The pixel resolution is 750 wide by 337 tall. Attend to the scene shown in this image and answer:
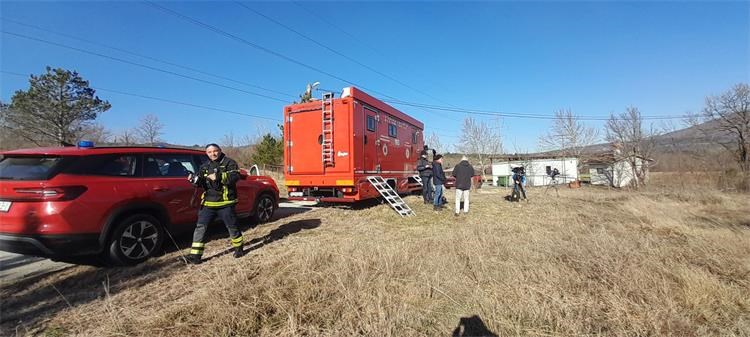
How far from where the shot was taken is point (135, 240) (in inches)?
181

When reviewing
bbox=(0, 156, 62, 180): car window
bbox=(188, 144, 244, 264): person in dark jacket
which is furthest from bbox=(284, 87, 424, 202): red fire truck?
bbox=(0, 156, 62, 180): car window

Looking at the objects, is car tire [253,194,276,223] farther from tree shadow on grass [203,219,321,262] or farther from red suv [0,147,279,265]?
red suv [0,147,279,265]

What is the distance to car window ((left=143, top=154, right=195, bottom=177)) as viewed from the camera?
5.06 metres

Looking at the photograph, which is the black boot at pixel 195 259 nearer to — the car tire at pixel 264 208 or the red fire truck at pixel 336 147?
the car tire at pixel 264 208

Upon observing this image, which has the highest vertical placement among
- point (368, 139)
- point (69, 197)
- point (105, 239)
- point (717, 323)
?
point (368, 139)

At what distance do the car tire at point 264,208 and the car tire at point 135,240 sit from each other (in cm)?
243

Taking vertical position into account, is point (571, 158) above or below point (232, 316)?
above

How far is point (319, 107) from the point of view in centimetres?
920

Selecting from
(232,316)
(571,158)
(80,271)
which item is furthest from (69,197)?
(571,158)

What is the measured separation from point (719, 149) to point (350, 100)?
33.0 m

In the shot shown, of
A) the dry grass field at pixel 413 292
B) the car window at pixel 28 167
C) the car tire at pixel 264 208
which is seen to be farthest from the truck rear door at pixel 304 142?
the car window at pixel 28 167

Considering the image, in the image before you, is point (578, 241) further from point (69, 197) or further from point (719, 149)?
point (719, 149)

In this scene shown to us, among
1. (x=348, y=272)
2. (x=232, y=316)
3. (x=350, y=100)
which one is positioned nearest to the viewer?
(x=232, y=316)

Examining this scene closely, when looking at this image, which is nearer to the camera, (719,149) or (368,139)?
(368,139)
